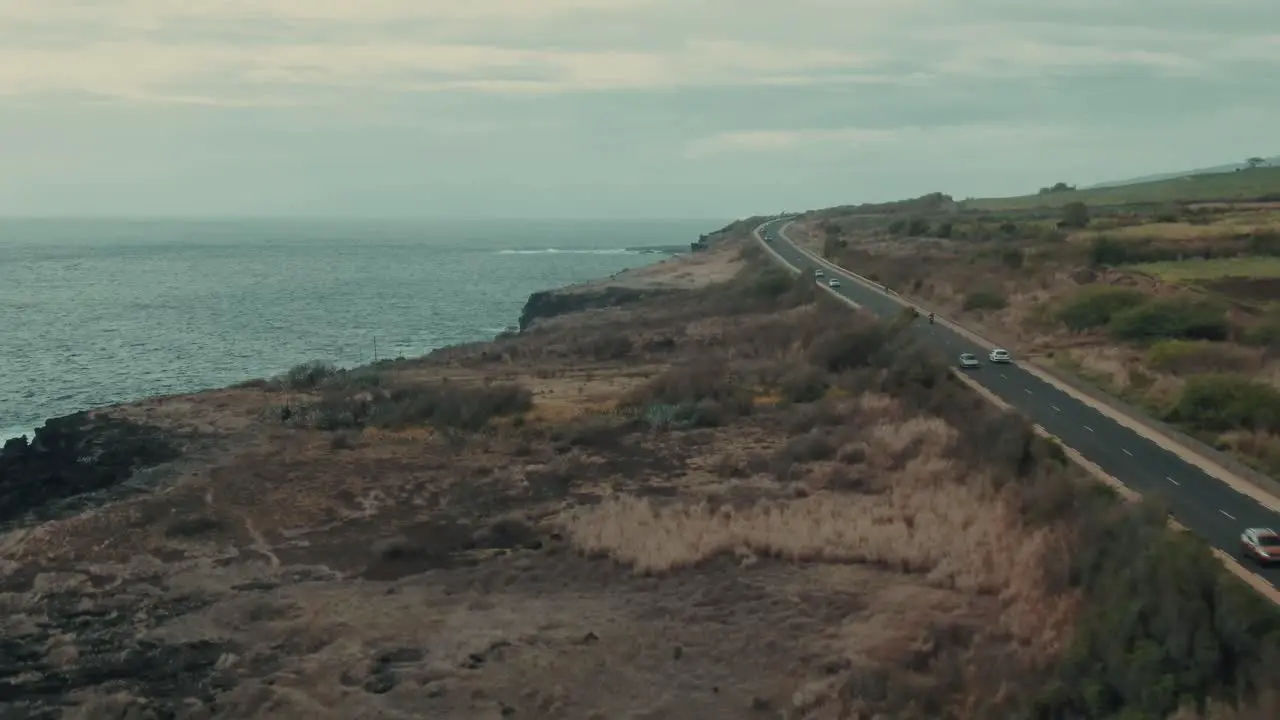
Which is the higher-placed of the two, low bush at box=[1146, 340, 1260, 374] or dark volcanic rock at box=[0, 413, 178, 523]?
low bush at box=[1146, 340, 1260, 374]

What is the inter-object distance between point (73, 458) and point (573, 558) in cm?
1979

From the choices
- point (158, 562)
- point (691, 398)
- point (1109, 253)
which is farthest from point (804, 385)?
point (1109, 253)

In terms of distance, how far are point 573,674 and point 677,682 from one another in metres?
1.77

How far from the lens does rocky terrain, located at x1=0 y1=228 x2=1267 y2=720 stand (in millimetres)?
19125

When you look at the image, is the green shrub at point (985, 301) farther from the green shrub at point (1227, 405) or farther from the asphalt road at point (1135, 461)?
the green shrub at point (1227, 405)

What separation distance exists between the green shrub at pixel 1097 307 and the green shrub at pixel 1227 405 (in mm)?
17457

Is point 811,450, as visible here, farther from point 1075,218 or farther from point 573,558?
point 1075,218

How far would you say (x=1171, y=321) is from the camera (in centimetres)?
4722

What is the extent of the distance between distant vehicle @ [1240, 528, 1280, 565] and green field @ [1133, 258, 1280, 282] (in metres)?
42.0

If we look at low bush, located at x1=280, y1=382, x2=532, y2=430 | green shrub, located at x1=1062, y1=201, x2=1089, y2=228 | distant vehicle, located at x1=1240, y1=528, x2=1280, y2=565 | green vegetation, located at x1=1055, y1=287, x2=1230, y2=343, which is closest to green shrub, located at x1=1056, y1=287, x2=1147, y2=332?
green vegetation, located at x1=1055, y1=287, x2=1230, y2=343

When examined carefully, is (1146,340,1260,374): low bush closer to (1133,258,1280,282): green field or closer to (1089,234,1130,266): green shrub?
(1133,258,1280,282): green field

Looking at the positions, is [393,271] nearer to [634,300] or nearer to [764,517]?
[634,300]

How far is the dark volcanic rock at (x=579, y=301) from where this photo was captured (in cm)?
8481

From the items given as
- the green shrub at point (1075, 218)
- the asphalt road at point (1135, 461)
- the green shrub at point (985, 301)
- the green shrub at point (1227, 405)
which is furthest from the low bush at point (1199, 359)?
the green shrub at point (1075, 218)
